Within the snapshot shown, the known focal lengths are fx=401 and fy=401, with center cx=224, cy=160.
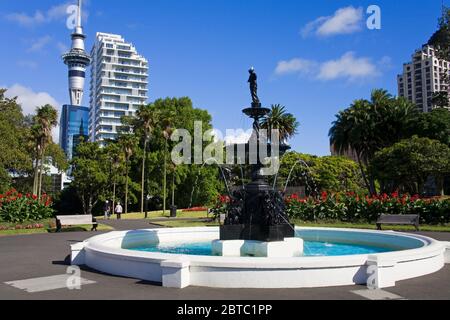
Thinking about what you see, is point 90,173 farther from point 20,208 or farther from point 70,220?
point 70,220

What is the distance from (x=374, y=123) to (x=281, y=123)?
40.8ft

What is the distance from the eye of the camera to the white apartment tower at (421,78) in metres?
156

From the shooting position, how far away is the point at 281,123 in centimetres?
5666

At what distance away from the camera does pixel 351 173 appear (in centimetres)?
6775

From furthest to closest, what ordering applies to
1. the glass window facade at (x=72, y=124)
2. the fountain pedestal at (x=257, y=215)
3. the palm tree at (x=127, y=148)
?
the glass window facade at (x=72, y=124) → the palm tree at (x=127, y=148) → the fountain pedestal at (x=257, y=215)

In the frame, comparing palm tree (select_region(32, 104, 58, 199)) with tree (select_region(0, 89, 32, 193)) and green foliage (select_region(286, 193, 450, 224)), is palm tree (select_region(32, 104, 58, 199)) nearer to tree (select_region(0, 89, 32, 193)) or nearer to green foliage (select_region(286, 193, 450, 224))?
tree (select_region(0, 89, 32, 193))

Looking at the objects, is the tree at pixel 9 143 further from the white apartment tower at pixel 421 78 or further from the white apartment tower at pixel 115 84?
the white apartment tower at pixel 421 78

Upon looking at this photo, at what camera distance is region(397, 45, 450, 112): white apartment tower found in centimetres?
15625

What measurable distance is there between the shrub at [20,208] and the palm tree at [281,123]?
34877mm

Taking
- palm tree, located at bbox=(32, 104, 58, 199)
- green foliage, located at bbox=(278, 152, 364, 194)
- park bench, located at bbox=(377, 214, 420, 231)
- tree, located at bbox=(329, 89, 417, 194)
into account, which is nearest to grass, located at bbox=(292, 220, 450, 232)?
park bench, located at bbox=(377, 214, 420, 231)

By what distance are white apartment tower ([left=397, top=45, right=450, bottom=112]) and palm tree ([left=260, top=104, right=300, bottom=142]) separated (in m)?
112

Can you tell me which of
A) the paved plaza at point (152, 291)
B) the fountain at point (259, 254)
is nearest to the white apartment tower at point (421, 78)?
the fountain at point (259, 254)

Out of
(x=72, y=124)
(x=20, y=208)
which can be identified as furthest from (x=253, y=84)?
(x=72, y=124)

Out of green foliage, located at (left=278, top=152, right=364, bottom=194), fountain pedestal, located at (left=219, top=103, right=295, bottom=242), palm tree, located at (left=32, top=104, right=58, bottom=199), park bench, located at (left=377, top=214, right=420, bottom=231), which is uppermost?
palm tree, located at (left=32, top=104, right=58, bottom=199)
